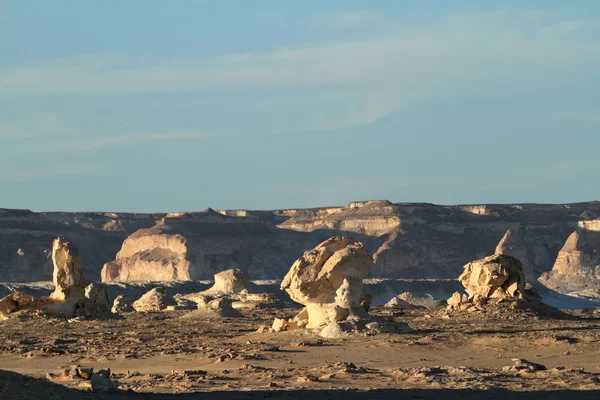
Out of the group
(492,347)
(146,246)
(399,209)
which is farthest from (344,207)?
(492,347)

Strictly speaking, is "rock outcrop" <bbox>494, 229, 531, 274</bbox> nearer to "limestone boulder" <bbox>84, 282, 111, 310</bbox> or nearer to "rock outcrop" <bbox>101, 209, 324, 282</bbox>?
"rock outcrop" <bbox>101, 209, 324, 282</bbox>

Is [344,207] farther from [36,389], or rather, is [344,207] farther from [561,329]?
[36,389]

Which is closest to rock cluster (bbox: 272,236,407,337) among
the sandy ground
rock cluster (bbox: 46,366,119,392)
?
the sandy ground

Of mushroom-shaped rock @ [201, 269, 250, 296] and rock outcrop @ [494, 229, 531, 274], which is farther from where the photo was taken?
rock outcrop @ [494, 229, 531, 274]

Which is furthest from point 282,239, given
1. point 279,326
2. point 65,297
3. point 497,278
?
point 279,326

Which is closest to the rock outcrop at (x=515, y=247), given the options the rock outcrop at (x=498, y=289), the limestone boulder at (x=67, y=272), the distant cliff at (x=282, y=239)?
the distant cliff at (x=282, y=239)

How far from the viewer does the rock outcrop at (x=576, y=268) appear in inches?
3509

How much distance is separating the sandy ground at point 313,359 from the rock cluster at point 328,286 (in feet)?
2.89

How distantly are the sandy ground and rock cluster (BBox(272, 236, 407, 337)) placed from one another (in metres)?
0.88

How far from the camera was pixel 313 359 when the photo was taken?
19047 mm

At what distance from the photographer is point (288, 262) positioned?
355 feet

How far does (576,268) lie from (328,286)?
72.1 metres

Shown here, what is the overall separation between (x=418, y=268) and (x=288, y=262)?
12.1 metres

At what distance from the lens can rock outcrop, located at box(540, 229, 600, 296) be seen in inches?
3509
